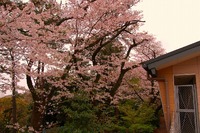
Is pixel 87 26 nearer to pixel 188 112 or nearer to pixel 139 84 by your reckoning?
pixel 188 112

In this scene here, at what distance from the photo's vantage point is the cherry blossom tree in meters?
6.65

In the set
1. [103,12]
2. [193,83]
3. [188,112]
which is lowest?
[188,112]

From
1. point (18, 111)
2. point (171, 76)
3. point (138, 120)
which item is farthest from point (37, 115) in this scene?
point (18, 111)

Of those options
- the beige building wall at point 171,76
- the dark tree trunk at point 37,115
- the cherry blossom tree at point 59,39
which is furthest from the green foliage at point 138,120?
the beige building wall at point 171,76

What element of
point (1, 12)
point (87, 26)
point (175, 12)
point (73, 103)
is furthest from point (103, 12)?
point (175, 12)

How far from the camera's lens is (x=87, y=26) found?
36.6ft

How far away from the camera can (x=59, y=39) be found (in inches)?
384

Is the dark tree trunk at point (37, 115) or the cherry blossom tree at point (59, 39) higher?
the cherry blossom tree at point (59, 39)

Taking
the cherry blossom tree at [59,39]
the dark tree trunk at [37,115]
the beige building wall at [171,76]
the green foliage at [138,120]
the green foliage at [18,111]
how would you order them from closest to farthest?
the cherry blossom tree at [59,39]
the beige building wall at [171,76]
the dark tree trunk at [37,115]
the green foliage at [138,120]
the green foliage at [18,111]

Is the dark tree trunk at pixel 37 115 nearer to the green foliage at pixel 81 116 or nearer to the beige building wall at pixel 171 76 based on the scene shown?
the green foliage at pixel 81 116

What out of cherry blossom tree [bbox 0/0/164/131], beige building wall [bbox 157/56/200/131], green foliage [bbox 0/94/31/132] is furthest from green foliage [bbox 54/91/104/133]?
green foliage [bbox 0/94/31/132]

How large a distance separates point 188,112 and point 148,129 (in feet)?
24.9

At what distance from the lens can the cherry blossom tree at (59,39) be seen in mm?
6652

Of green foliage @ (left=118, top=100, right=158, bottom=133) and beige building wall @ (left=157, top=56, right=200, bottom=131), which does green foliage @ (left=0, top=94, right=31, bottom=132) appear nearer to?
green foliage @ (left=118, top=100, right=158, bottom=133)
